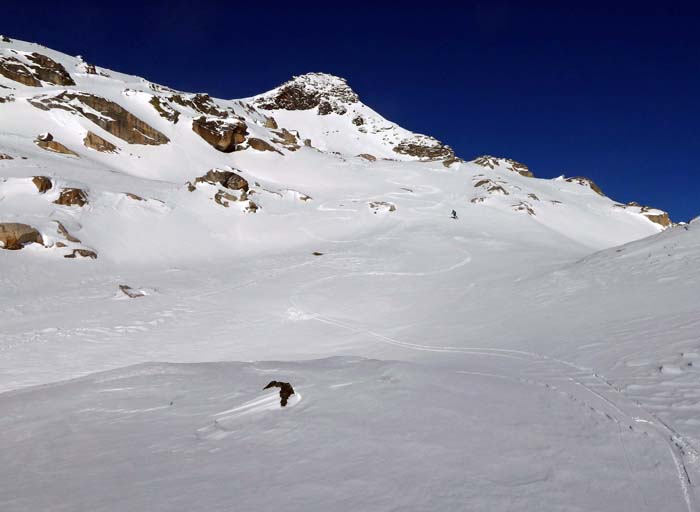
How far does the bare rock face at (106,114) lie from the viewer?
4150cm

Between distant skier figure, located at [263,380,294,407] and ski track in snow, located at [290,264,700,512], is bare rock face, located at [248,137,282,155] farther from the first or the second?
distant skier figure, located at [263,380,294,407]

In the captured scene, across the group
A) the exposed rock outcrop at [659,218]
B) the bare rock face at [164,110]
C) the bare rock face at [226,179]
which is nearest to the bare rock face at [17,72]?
the bare rock face at [164,110]

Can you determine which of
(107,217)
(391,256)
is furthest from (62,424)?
(107,217)

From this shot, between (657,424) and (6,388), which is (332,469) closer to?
(657,424)

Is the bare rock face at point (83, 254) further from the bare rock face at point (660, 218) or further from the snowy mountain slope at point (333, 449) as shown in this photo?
the bare rock face at point (660, 218)

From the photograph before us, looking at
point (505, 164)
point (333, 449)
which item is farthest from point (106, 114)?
point (505, 164)

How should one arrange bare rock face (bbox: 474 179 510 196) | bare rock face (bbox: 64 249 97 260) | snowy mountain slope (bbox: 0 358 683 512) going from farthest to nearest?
bare rock face (bbox: 474 179 510 196) < bare rock face (bbox: 64 249 97 260) < snowy mountain slope (bbox: 0 358 683 512)

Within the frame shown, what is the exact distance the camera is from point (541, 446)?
4.34 m

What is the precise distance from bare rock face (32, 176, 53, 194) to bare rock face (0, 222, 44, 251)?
20.0ft

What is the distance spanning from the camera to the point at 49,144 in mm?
34625

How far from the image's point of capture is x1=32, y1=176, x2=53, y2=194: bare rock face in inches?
990

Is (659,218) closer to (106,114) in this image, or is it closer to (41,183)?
(41,183)

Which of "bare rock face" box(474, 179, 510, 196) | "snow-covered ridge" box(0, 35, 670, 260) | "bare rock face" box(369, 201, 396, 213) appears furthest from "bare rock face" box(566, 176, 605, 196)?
"bare rock face" box(369, 201, 396, 213)

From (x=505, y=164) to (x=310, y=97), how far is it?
92365 millimetres
